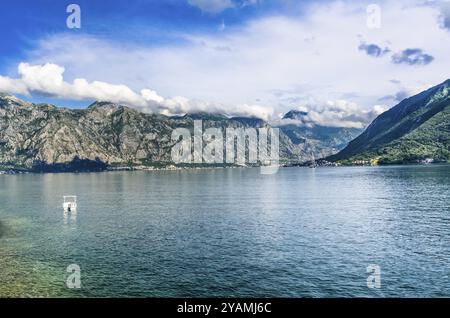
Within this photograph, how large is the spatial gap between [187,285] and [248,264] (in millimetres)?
14149

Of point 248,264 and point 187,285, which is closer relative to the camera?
point 187,285

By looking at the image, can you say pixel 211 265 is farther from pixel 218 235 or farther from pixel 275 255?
pixel 218 235

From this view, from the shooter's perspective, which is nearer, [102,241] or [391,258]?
[391,258]

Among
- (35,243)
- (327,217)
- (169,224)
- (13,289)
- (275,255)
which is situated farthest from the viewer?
(327,217)

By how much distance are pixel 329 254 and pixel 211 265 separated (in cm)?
2243

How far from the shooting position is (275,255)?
72.5 metres

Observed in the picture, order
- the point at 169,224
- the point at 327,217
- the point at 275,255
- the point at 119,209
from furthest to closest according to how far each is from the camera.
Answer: the point at 119,209 < the point at 327,217 < the point at 169,224 < the point at 275,255

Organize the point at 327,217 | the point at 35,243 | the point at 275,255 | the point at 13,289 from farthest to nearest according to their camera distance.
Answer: the point at 327,217 → the point at 35,243 → the point at 275,255 → the point at 13,289

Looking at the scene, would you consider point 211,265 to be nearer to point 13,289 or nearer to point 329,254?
point 329,254

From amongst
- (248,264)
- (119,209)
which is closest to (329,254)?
(248,264)
